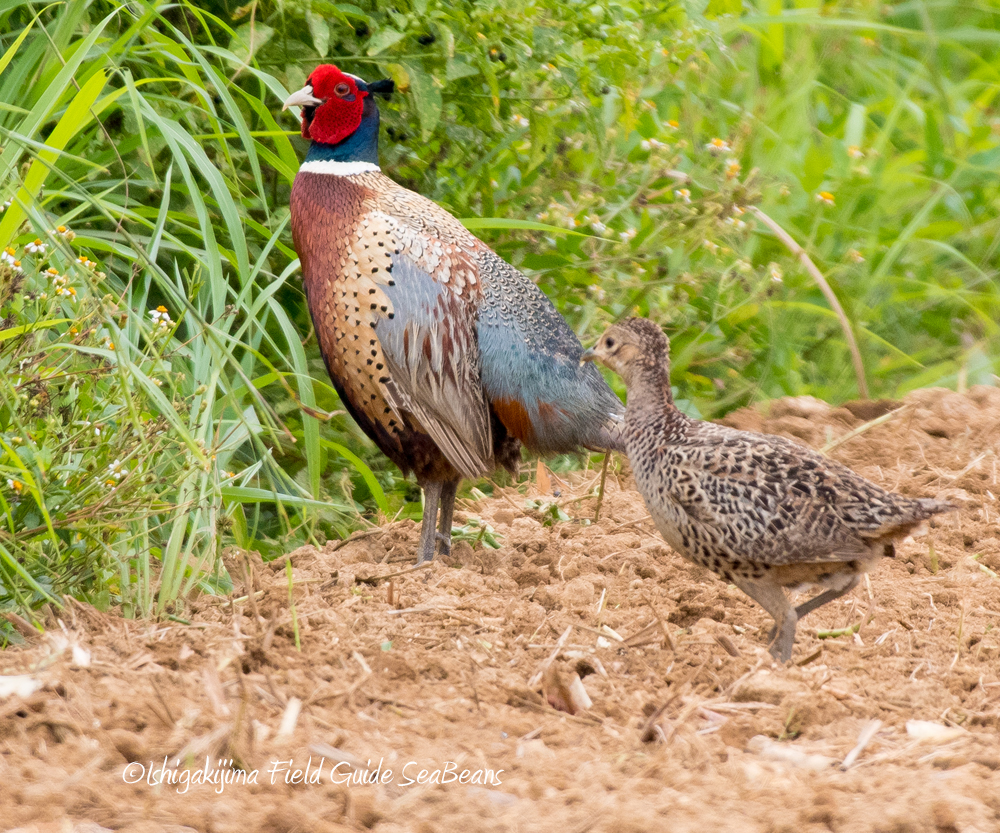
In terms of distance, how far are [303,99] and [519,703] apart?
2254 millimetres

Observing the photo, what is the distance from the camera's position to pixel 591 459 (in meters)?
5.29

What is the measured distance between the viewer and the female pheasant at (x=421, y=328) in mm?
3752

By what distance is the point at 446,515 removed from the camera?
4.02 m

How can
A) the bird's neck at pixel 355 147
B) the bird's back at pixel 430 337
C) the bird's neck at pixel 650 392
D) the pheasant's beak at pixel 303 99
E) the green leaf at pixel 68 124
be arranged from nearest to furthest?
the green leaf at pixel 68 124 < the bird's neck at pixel 650 392 < the bird's back at pixel 430 337 < the pheasant's beak at pixel 303 99 < the bird's neck at pixel 355 147

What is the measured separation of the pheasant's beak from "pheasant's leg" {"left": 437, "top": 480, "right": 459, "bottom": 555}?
4.45ft

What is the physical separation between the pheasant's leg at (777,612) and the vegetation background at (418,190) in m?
1.21

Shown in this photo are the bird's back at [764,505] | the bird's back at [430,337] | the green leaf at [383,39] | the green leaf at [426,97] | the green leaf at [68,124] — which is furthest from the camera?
the green leaf at [426,97]

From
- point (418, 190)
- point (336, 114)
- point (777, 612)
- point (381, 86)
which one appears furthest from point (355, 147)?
point (777, 612)

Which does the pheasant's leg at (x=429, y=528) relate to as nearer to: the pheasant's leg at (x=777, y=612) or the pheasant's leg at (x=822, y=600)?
the pheasant's leg at (x=777, y=612)

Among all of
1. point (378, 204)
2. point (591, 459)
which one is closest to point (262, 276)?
point (378, 204)

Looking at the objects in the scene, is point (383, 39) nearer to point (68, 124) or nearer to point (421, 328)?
point (421, 328)

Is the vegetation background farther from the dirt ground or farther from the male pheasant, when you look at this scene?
the male pheasant

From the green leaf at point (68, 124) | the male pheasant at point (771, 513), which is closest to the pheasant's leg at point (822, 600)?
the male pheasant at point (771, 513)

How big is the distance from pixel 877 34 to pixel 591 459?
4.64 meters
